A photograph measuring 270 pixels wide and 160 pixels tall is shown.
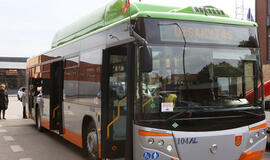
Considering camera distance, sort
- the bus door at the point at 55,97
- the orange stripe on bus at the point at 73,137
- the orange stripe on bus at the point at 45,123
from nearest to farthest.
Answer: the orange stripe on bus at the point at 73,137 → the bus door at the point at 55,97 → the orange stripe on bus at the point at 45,123

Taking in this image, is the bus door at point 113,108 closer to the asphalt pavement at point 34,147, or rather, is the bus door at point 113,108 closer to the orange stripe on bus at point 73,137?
the orange stripe on bus at point 73,137

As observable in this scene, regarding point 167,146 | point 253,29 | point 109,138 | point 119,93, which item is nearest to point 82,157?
point 109,138

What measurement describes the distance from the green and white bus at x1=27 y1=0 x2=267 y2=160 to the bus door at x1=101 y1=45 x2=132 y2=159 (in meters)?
0.02

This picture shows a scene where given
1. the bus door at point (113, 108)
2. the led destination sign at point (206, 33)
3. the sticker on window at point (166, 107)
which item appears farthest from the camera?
the bus door at point (113, 108)

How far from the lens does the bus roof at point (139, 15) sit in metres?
5.36

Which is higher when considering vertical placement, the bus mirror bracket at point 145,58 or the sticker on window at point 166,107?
the bus mirror bracket at point 145,58

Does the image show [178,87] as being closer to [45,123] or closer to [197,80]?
[197,80]

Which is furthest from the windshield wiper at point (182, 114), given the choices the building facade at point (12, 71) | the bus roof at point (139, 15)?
the building facade at point (12, 71)

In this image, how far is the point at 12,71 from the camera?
2181 inches

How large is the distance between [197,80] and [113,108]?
5.56 ft

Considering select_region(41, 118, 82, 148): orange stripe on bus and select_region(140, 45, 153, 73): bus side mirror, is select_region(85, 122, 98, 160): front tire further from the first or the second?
select_region(140, 45, 153, 73): bus side mirror

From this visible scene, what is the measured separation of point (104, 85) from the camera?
6.21 meters

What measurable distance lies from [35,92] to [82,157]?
518 cm

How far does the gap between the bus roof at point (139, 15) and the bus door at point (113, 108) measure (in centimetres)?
73
